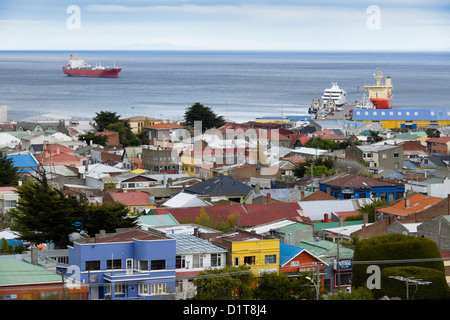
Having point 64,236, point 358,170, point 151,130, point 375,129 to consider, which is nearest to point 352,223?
point 64,236

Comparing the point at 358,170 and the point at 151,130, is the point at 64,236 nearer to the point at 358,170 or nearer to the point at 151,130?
the point at 358,170

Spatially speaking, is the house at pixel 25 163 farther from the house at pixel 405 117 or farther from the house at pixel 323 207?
the house at pixel 405 117

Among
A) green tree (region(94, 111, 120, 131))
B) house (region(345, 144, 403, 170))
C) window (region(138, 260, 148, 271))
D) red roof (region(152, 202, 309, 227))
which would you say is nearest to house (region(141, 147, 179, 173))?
house (region(345, 144, 403, 170))

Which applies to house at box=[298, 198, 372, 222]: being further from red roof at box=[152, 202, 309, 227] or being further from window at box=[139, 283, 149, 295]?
window at box=[139, 283, 149, 295]

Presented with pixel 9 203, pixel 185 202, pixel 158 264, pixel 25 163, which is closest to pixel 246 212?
pixel 185 202
